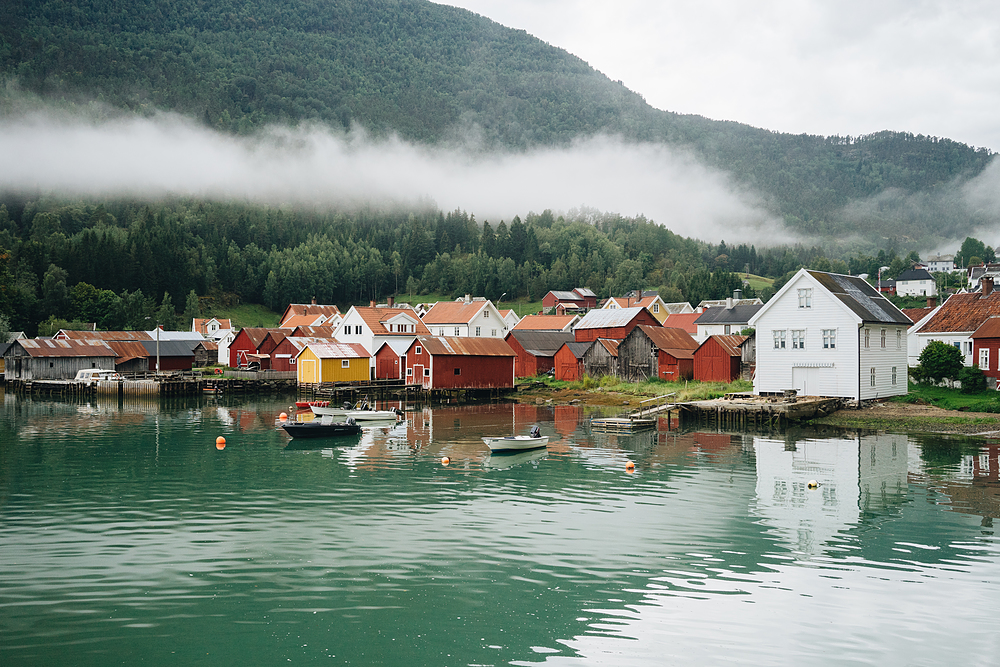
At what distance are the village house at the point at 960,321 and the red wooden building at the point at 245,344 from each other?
2746 inches

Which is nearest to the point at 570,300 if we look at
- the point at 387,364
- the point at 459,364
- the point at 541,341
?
the point at 541,341

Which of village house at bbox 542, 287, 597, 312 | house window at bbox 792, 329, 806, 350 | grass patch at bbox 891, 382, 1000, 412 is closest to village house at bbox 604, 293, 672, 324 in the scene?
village house at bbox 542, 287, 597, 312

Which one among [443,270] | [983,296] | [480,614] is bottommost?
[480,614]

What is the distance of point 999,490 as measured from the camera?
26.6 metres

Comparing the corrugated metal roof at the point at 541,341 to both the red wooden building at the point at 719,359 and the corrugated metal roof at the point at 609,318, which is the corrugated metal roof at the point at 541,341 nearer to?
the corrugated metal roof at the point at 609,318

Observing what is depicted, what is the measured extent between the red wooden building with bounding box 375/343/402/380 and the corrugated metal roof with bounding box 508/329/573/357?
12.8m

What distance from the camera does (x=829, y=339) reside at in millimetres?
48469

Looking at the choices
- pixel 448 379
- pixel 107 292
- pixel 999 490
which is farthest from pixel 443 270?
pixel 999 490

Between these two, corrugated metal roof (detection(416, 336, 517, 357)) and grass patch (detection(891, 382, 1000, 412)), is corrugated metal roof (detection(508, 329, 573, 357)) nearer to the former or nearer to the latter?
corrugated metal roof (detection(416, 336, 517, 357))

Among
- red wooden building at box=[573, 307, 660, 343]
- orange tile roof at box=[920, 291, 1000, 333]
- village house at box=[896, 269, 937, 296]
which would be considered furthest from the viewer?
village house at box=[896, 269, 937, 296]

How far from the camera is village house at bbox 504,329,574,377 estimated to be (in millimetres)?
81375

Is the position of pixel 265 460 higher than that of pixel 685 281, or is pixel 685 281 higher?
pixel 685 281

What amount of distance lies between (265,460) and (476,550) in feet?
59.5

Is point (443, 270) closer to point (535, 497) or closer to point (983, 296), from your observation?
point (983, 296)
